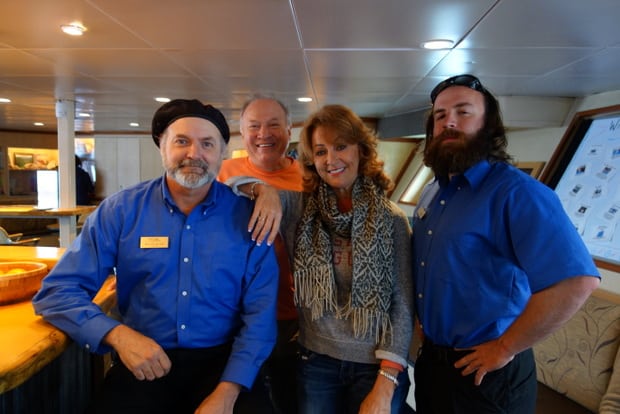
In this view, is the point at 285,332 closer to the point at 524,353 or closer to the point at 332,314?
the point at 332,314

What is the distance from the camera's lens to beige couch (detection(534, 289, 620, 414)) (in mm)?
2152

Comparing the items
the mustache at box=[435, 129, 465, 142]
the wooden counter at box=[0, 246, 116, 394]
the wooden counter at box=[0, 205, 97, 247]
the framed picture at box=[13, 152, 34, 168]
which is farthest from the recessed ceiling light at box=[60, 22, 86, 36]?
the framed picture at box=[13, 152, 34, 168]

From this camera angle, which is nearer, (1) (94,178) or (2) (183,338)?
(2) (183,338)

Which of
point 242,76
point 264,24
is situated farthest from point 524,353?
point 242,76

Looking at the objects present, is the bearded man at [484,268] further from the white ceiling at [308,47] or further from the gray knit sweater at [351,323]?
the white ceiling at [308,47]

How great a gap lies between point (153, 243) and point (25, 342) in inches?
17.8

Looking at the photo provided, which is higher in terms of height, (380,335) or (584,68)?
(584,68)

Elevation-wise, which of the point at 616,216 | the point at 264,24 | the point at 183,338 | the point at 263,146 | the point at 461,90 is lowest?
the point at 183,338

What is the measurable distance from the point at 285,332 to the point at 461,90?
124 centimetres

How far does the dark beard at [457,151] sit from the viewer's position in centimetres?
143

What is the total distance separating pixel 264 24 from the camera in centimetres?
241

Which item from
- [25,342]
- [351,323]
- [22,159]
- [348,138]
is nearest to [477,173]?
[348,138]

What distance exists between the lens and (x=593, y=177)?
358 centimetres

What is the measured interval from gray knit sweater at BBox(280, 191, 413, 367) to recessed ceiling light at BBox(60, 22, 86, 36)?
200 cm
